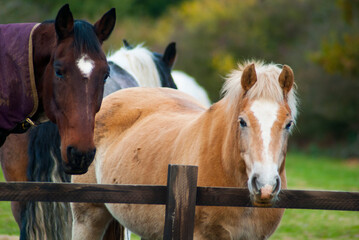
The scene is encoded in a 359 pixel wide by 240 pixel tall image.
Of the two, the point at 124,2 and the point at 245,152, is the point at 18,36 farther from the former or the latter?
the point at 124,2

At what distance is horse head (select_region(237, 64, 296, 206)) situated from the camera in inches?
113

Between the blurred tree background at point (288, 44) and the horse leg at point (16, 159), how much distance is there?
551 inches

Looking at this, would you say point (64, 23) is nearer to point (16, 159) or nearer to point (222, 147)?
point (222, 147)

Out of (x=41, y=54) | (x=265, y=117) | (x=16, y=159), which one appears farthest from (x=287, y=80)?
(x=16, y=159)

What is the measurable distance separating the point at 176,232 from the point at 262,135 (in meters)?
0.74

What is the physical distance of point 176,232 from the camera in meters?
2.99

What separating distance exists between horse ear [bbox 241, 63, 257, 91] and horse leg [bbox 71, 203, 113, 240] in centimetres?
180

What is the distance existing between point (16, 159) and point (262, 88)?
2.63 metres

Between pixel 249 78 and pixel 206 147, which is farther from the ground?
pixel 249 78

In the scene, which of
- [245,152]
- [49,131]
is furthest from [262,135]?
[49,131]

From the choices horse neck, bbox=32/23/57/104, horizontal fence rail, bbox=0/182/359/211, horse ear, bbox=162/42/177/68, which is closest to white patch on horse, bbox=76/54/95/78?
horse neck, bbox=32/23/57/104

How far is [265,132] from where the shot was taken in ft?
9.80

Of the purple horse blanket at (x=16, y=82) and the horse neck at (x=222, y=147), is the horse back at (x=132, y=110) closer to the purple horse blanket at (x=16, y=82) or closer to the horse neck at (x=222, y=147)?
the horse neck at (x=222, y=147)

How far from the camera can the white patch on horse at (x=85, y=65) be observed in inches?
121
